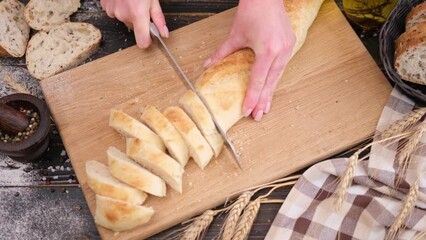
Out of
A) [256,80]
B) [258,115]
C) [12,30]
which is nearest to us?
[256,80]

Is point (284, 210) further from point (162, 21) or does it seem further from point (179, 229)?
point (162, 21)

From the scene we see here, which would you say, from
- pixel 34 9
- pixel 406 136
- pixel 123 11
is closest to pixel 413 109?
pixel 406 136

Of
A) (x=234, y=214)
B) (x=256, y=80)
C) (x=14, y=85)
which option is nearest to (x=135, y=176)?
(x=234, y=214)

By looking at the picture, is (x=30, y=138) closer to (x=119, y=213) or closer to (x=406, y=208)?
(x=119, y=213)

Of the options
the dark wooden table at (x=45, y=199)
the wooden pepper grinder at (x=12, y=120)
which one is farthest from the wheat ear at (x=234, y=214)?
the wooden pepper grinder at (x=12, y=120)

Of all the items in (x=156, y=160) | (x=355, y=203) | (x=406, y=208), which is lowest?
(x=355, y=203)

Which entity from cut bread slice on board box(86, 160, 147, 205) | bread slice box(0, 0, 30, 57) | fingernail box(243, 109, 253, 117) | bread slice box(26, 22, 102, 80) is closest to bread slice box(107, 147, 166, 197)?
cut bread slice on board box(86, 160, 147, 205)

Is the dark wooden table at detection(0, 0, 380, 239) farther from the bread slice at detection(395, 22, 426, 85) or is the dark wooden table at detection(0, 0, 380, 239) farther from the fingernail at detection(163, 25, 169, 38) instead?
the fingernail at detection(163, 25, 169, 38)
